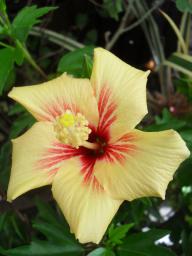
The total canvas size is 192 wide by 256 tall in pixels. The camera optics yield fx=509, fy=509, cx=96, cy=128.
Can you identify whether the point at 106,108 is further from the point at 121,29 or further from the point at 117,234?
the point at 121,29

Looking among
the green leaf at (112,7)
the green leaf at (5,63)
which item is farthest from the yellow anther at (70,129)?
the green leaf at (112,7)

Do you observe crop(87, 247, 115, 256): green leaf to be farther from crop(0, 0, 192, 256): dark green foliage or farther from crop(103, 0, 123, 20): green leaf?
crop(103, 0, 123, 20): green leaf

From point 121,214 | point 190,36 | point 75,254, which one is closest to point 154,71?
point 190,36

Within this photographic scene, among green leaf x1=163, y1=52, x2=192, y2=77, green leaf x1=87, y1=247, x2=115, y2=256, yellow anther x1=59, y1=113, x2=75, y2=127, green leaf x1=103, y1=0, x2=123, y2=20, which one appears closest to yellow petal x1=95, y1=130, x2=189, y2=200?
yellow anther x1=59, y1=113, x2=75, y2=127

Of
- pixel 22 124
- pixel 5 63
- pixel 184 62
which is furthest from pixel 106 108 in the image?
pixel 184 62

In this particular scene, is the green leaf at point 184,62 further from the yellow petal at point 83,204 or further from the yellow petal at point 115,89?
the yellow petal at point 83,204

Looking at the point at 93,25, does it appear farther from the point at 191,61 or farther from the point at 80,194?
the point at 80,194
